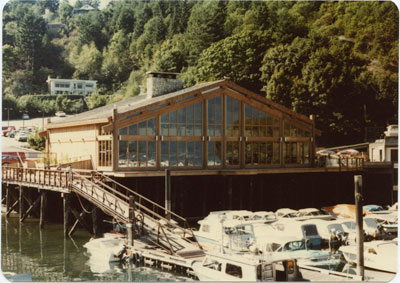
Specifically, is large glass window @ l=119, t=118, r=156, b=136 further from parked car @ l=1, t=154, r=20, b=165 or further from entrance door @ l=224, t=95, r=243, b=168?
parked car @ l=1, t=154, r=20, b=165

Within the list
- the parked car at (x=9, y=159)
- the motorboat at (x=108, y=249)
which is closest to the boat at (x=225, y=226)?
the motorboat at (x=108, y=249)

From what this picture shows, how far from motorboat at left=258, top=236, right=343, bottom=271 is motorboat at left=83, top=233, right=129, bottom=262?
6.28m

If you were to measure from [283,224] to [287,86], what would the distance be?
29.4m

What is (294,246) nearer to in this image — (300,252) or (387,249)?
(300,252)

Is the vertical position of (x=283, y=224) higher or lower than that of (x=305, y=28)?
lower

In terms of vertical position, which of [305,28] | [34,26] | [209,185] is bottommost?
[209,185]

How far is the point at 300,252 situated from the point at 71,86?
24.4 m

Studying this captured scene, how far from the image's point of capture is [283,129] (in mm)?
39781

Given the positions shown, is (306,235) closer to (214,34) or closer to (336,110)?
(336,110)

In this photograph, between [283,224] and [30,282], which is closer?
[30,282]

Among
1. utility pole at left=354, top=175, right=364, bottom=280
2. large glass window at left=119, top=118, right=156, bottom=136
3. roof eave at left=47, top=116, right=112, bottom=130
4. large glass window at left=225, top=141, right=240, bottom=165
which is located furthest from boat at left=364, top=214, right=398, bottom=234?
roof eave at left=47, top=116, right=112, bottom=130

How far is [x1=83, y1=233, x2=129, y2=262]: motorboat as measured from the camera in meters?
24.7

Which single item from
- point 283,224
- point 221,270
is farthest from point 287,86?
point 221,270

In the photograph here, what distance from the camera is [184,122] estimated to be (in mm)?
35906
